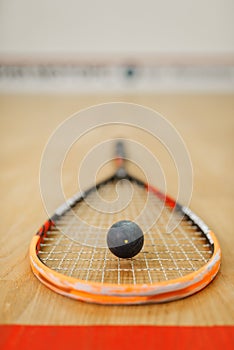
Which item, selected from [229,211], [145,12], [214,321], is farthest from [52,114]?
[214,321]

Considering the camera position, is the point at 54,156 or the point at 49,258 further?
the point at 54,156

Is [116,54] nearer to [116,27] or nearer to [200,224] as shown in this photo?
[116,27]

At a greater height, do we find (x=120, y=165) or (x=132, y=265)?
(x=132, y=265)

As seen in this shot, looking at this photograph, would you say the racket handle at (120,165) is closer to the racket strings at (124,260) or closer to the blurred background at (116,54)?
the racket strings at (124,260)

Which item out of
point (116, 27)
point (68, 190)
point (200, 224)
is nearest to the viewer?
point (200, 224)

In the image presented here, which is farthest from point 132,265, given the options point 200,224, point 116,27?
point 116,27

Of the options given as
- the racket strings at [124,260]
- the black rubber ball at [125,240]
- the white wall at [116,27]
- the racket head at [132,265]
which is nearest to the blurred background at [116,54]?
the white wall at [116,27]

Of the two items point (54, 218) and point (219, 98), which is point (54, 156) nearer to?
point (54, 218)

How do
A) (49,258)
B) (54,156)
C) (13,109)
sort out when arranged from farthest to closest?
(13,109) < (54,156) < (49,258)
